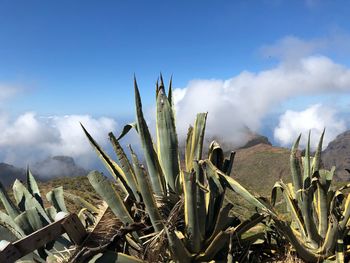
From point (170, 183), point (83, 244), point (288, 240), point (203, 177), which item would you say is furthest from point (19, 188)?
point (288, 240)

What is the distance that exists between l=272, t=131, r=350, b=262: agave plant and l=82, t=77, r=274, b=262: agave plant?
0.56 m

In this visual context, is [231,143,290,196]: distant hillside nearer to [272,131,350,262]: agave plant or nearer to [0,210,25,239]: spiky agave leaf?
[272,131,350,262]: agave plant

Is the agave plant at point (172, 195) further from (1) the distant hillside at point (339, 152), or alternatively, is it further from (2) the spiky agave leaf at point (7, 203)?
(1) the distant hillside at point (339, 152)

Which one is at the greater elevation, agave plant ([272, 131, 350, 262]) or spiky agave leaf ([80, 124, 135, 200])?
spiky agave leaf ([80, 124, 135, 200])

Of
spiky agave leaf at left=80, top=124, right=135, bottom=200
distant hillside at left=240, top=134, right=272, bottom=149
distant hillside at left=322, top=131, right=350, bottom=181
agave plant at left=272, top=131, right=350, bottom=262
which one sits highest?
spiky agave leaf at left=80, top=124, right=135, bottom=200

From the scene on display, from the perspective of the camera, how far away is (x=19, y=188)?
4.03 m

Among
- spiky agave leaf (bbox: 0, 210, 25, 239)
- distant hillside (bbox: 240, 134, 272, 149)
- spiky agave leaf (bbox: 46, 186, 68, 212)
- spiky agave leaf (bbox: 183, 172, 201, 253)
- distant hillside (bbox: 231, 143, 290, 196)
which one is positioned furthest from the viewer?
distant hillside (bbox: 240, 134, 272, 149)

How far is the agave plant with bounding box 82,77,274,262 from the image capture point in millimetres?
3449

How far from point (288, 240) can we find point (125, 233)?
163 cm

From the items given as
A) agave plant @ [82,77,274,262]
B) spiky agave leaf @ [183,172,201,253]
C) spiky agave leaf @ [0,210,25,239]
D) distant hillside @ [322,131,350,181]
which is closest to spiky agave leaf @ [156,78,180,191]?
agave plant @ [82,77,274,262]

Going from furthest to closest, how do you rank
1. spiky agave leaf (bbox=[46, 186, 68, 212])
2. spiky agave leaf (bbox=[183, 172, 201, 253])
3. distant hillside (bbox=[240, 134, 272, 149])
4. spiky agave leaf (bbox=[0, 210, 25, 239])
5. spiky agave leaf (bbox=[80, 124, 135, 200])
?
distant hillside (bbox=[240, 134, 272, 149]) → spiky agave leaf (bbox=[46, 186, 68, 212]) → spiky agave leaf (bbox=[80, 124, 135, 200]) → spiky agave leaf (bbox=[0, 210, 25, 239]) → spiky agave leaf (bbox=[183, 172, 201, 253])

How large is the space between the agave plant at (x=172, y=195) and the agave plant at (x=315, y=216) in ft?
1.82

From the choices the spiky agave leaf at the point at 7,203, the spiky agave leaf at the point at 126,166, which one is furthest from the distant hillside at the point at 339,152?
the spiky agave leaf at the point at 7,203

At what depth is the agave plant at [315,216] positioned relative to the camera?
13.0 ft
